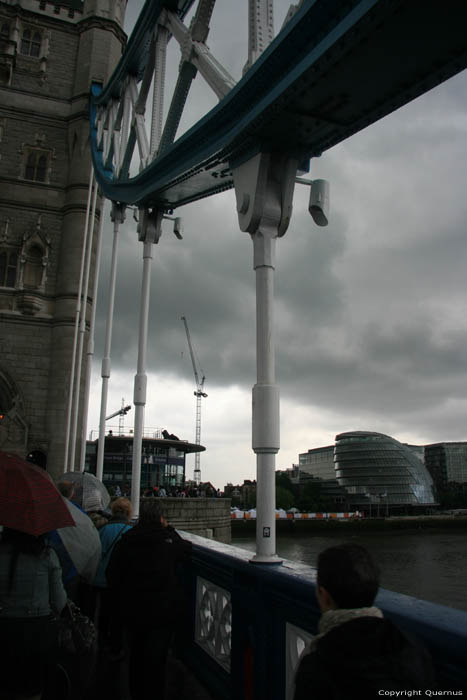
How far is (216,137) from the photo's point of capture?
18.6 ft

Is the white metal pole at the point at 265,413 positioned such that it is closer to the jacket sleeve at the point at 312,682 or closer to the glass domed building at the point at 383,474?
the jacket sleeve at the point at 312,682

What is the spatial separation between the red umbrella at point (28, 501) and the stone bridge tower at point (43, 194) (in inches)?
695

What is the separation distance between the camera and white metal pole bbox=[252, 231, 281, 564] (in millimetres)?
4141

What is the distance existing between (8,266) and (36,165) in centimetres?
479

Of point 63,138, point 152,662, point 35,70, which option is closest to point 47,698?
point 152,662

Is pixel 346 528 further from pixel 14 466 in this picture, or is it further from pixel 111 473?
pixel 14 466

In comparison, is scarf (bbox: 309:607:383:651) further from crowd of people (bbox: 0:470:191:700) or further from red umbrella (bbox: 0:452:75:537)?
crowd of people (bbox: 0:470:191:700)

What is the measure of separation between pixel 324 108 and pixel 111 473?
57810 millimetres

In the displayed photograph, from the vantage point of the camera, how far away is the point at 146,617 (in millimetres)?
3744

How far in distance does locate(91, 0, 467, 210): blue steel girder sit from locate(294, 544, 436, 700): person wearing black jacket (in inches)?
133

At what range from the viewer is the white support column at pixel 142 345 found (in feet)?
25.7

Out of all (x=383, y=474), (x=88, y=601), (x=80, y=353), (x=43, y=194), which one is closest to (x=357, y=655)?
(x=88, y=601)

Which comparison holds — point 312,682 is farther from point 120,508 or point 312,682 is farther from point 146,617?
point 120,508

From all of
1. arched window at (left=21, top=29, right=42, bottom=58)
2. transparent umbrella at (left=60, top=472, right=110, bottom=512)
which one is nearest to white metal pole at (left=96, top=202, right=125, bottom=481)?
transparent umbrella at (left=60, top=472, right=110, bottom=512)
